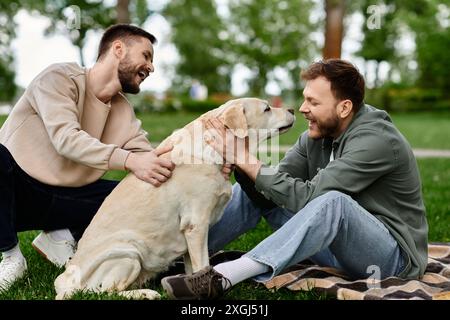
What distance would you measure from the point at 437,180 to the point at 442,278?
214 inches

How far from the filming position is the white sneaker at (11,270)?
4.02m

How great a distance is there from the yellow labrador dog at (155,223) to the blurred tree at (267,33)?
41900 mm

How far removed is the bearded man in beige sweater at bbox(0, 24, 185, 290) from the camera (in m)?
3.98

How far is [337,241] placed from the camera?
366 cm

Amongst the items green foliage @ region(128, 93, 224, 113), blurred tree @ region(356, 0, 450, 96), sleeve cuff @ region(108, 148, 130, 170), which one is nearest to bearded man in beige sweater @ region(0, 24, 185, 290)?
sleeve cuff @ region(108, 148, 130, 170)

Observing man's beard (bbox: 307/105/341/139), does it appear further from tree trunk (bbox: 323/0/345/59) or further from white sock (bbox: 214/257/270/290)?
tree trunk (bbox: 323/0/345/59)

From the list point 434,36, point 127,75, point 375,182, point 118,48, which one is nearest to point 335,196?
point 375,182

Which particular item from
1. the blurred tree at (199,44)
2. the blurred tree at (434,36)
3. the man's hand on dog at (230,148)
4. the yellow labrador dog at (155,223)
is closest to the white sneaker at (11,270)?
the yellow labrador dog at (155,223)

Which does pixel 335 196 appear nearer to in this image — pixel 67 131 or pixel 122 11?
pixel 67 131

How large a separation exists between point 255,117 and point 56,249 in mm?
1887

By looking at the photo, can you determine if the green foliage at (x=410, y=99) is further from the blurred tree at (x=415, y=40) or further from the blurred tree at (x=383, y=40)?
the blurred tree at (x=383, y=40)
